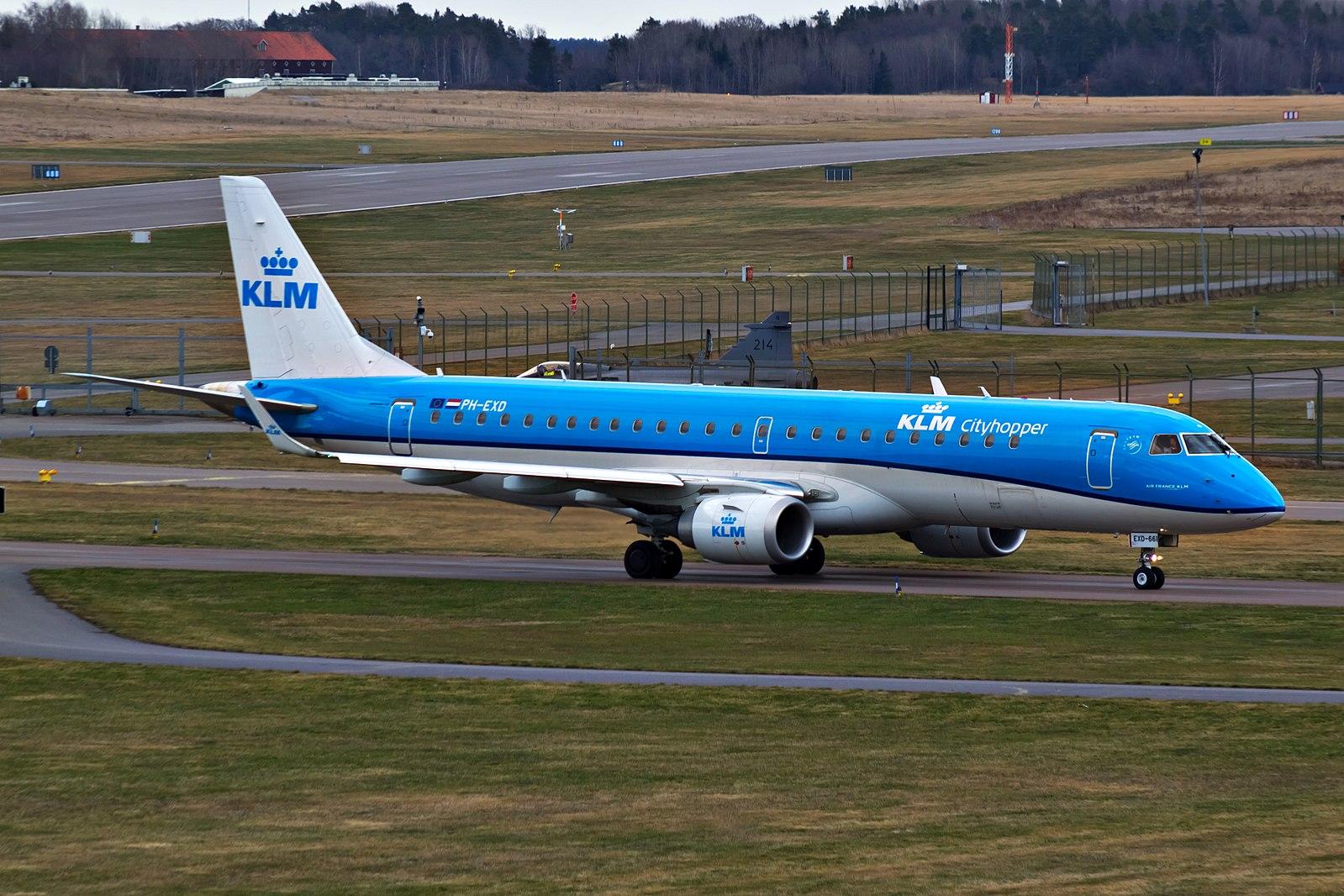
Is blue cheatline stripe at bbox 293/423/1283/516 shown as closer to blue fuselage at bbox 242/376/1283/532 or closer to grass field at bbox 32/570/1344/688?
blue fuselage at bbox 242/376/1283/532

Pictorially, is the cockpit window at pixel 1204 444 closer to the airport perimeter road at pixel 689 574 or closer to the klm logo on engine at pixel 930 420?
the airport perimeter road at pixel 689 574

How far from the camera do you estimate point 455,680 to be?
32719 mm

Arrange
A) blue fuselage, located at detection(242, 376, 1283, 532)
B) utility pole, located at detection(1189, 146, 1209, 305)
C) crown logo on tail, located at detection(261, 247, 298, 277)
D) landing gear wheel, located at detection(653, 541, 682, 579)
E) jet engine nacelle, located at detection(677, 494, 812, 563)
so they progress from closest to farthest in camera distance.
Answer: blue fuselage, located at detection(242, 376, 1283, 532)
jet engine nacelle, located at detection(677, 494, 812, 563)
landing gear wheel, located at detection(653, 541, 682, 579)
crown logo on tail, located at detection(261, 247, 298, 277)
utility pole, located at detection(1189, 146, 1209, 305)

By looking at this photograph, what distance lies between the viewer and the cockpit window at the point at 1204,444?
140 ft

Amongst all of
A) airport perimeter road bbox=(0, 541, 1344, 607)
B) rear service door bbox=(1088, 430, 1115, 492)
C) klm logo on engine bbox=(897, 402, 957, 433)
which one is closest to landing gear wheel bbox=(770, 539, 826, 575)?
airport perimeter road bbox=(0, 541, 1344, 607)

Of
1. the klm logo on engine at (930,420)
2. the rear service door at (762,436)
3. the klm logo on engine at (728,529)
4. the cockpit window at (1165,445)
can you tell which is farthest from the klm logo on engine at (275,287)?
the cockpit window at (1165,445)

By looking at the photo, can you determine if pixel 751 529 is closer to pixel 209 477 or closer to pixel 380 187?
pixel 209 477

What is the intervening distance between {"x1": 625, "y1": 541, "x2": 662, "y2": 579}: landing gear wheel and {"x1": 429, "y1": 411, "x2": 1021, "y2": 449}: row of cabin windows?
2.88 m

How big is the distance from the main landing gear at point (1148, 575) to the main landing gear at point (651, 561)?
10444 mm

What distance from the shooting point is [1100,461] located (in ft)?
140

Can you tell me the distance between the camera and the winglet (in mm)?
49375

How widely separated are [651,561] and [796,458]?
4.11 meters

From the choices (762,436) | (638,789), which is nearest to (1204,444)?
(762,436)

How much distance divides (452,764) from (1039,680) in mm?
10765
